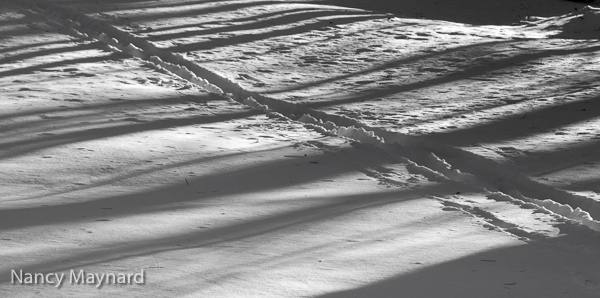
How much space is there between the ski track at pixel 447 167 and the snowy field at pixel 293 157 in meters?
0.02

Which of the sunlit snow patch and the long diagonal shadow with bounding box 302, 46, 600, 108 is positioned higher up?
the sunlit snow patch

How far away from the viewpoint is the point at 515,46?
33.8 ft

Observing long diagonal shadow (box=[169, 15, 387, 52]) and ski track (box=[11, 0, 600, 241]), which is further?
long diagonal shadow (box=[169, 15, 387, 52])

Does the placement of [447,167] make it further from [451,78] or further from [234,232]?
[451,78]

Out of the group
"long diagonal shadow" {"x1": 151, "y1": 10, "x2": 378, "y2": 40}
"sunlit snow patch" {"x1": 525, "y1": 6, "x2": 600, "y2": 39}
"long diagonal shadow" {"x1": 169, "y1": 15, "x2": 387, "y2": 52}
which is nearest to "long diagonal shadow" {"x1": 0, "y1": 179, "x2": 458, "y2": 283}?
"long diagonal shadow" {"x1": 169, "y1": 15, "x2": 387, "y2": 52}

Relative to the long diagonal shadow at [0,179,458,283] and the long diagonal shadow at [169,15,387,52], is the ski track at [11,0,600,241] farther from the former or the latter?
the long diagonal shadow at [169,15,387,52]

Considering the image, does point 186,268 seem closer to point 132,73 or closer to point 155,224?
point 155,224

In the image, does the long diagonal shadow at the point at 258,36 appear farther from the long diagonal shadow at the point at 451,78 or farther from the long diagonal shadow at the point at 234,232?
the long diagonal shadow at the point at 234,232

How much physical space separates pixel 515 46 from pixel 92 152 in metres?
6.56

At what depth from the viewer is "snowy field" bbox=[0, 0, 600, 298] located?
12.3 ft

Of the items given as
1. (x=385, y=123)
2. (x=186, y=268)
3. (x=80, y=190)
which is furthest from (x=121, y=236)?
(x=385, y=123)

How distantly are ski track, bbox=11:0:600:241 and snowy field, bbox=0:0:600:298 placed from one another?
0.07 ft

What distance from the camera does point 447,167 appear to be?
5.77 meters

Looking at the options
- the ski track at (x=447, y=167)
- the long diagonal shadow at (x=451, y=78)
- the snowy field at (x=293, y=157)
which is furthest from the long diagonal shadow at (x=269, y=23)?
the long diagonal shadow at (x=451, y=78)
